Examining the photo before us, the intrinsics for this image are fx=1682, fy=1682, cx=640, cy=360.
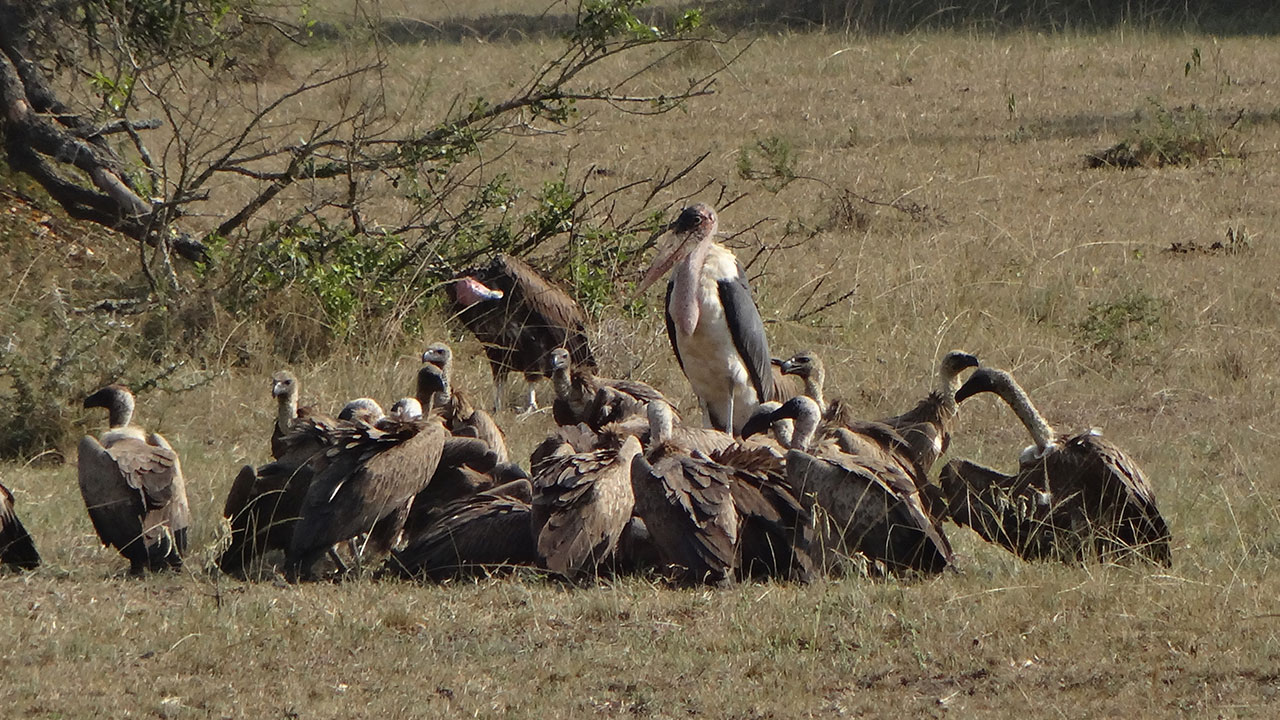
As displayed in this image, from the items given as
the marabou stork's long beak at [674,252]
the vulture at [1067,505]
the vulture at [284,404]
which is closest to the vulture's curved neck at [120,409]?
the vulture at [284,404]

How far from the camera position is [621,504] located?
5.51 m

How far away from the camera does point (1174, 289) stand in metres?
9.73

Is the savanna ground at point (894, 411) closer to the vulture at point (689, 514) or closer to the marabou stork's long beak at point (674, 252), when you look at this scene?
the vulture at point (689, 514)

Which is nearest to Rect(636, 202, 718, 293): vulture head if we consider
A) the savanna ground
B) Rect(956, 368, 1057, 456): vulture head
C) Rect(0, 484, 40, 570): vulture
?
the savanna ground

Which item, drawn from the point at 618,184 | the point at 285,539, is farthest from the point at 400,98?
the point at 285,539

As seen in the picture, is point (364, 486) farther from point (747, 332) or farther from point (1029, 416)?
point (747, 332)

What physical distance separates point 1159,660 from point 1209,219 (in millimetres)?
7612

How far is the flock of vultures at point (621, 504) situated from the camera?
17.3ft

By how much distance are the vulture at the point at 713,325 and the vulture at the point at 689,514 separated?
2.39 m

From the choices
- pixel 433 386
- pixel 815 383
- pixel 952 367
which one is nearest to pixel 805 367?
pixel 815 383

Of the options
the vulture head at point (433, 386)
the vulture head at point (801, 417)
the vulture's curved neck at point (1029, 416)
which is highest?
the vulture's curved neck at point (1029, 416)

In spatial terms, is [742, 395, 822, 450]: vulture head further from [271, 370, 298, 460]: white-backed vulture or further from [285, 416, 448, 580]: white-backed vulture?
[271, 370, 298, 460]: white-backed vulture

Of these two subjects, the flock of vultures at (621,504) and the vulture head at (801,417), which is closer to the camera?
the flock of vultures at (621,504)

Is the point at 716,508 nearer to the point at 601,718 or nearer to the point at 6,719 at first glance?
the point at 601,718
